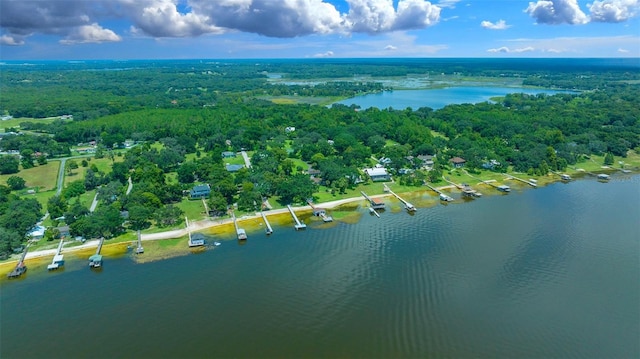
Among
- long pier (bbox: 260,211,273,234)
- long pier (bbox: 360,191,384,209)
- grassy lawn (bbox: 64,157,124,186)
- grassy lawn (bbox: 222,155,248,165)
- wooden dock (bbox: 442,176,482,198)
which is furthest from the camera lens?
grassy lawn (bbox: 222,155,248,165)

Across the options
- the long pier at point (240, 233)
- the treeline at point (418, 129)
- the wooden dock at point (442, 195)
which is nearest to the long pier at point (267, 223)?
the long pier at point (240, 233)

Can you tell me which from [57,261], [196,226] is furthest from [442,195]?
[57,261]

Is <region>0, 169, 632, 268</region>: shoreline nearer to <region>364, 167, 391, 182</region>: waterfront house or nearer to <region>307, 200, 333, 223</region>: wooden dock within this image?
<region>307, 200, 333, 223</region>: wooden dock

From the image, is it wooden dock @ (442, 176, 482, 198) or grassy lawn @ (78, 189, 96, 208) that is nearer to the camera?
grassy lawn @ (78, 189, 96, 208)

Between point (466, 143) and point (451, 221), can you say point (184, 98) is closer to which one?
point (466, 143)

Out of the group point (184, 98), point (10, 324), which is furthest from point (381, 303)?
point (184, 98)

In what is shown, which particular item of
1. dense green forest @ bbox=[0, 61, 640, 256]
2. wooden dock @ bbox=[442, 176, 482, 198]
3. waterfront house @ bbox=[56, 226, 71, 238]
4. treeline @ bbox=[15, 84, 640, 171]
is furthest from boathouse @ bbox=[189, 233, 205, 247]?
wooden dock @ bbox=[442, 176, 482, 198]

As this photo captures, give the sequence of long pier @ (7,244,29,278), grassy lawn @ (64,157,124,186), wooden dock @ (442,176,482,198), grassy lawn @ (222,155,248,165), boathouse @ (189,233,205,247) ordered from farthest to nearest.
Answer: grassy lawn @ (222,155,248,165) → grassy lawn @ (64,157,124,186) → wooden dock @ (442,176,482,198) → boathouse @ (189,233,205,247) → long pier @ (7,244,29,278)
